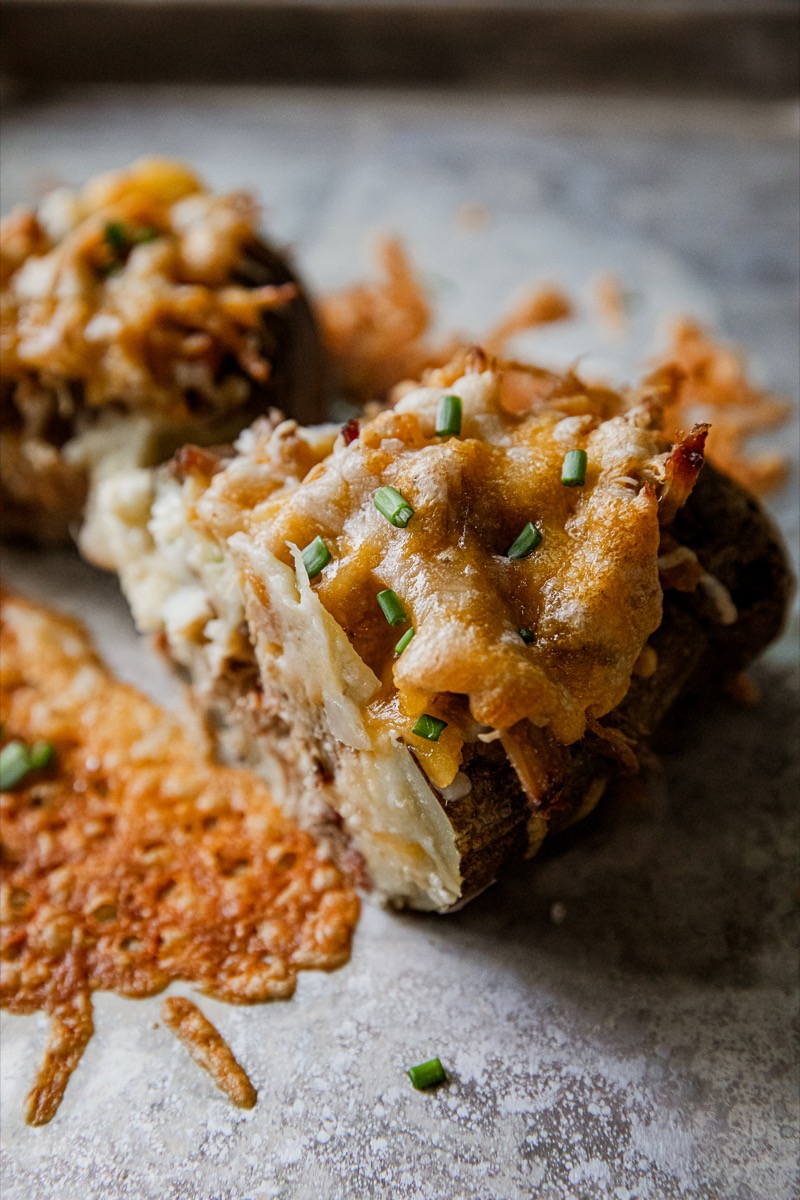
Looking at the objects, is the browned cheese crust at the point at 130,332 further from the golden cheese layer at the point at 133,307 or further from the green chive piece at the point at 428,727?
the green chive piece at the point at 428,727

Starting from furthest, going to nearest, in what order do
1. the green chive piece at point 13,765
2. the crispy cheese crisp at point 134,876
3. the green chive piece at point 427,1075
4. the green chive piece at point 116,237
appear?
the green chive piece at point 116,237, the green chive piece at point 13,765, the crispy cheese crisp at point 134,876, the green chive piece at point 427,1075

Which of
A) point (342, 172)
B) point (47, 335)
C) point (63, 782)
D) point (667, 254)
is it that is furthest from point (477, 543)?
point (342, 172)

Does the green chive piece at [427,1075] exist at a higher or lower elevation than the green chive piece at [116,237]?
lower

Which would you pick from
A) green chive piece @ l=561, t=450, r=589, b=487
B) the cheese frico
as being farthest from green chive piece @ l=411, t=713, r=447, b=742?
green chive piece @ l=561, t=450, r=589, b=487

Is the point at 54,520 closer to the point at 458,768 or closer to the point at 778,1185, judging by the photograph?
the point at 458,768

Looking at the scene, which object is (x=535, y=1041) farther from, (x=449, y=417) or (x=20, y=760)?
(x=20, y=760)

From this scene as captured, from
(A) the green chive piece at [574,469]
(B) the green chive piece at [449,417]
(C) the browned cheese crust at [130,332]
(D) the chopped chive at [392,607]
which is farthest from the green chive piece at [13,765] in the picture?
(A) the green chive piece at [574,469]
